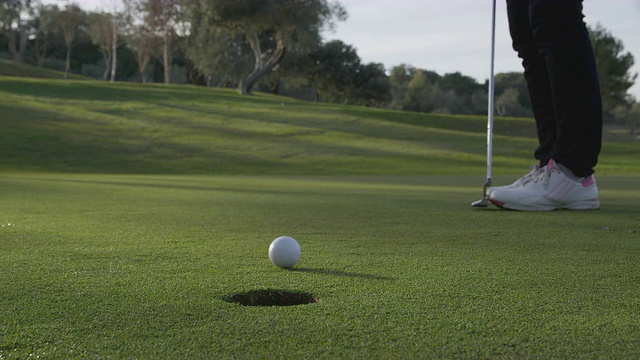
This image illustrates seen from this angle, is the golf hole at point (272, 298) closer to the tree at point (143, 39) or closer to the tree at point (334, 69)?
the tree at point (334, 69)

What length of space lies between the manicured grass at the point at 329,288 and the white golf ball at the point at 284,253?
71 mm

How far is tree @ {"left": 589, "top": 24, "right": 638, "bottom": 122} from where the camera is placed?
5656 cm

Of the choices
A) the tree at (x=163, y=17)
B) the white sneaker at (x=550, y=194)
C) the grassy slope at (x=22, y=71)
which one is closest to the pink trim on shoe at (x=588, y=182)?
the white sneaker at (x=550, y=194)

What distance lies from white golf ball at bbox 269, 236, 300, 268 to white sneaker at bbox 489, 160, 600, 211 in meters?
3.05

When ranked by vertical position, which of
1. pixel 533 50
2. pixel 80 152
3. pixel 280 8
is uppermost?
pixel 280 8

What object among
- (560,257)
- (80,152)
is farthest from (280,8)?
(560,257)

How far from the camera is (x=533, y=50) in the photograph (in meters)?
5.39

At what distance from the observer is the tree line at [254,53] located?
147ft

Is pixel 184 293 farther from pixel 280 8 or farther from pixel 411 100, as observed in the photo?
pixel 411 100

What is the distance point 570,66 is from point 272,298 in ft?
11.4

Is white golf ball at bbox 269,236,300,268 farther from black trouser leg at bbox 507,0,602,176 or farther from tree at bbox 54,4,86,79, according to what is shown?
tree at bbox 54,4,86,79

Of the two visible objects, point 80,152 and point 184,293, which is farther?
point 80,152

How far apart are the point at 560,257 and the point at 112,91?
3633 cm

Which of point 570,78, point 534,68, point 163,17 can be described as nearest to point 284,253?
point 570,78
